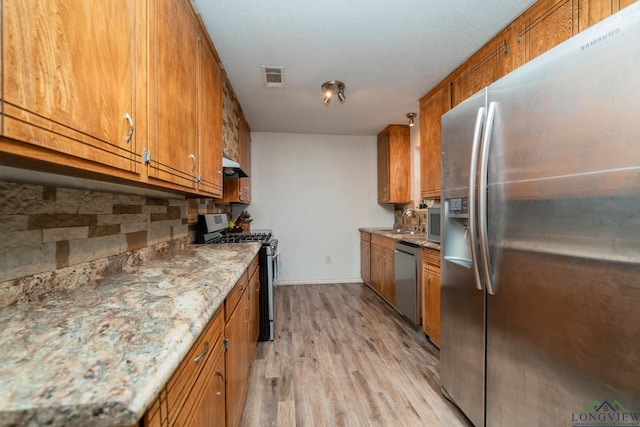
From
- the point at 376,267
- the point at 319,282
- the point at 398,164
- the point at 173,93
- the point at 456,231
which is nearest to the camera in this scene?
the point at 173,93

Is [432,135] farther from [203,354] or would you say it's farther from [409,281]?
[203,354]

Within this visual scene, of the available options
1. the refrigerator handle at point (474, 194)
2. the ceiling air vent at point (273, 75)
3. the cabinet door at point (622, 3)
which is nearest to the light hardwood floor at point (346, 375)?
the refrigerator handle at point (474, 194)

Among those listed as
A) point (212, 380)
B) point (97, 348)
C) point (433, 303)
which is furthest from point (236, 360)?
point (433, 303)

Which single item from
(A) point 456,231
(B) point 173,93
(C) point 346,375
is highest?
(B) point 173,93

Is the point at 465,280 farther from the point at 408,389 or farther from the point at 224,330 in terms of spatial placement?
the point at 224,330

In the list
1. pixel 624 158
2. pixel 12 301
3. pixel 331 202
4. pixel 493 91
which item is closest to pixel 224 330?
pixel 12 301

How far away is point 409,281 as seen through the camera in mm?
2643

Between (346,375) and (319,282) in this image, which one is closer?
(346,375)

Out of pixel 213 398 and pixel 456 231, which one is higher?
pixel 456 231

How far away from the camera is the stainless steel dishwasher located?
2504mm

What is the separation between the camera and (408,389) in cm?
177

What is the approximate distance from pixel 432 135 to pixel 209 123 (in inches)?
83.5

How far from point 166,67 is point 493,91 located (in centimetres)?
155

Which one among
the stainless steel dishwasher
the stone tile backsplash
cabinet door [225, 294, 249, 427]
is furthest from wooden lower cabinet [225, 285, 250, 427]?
the stainless steel dishwasher
